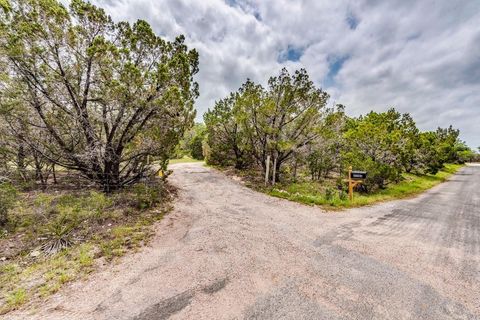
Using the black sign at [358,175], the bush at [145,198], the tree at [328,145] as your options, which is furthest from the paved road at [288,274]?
the tree at [328,145]

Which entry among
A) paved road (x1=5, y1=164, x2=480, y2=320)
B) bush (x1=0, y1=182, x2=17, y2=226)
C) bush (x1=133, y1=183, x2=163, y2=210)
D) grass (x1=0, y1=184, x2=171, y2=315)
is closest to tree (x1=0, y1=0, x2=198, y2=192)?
bush (x1=133, y1=183, x2=163, y2=210)

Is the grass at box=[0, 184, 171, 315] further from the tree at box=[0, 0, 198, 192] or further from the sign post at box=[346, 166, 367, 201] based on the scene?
the sign post at box=[346, 166, 367, 201]

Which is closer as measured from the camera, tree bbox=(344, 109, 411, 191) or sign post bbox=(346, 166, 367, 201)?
sign post bbox=(346, 166, 367, 201)

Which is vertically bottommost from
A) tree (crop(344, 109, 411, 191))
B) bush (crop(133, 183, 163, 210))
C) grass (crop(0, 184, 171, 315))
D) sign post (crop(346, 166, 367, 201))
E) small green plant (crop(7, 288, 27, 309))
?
small green plant (crop(7, 288, 27, 309))

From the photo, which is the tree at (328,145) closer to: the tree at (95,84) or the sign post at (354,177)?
the sign post at (354,177)

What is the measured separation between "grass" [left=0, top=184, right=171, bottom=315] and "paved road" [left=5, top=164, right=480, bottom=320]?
409 mm

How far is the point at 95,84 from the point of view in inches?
256

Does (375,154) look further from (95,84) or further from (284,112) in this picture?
(95,84)

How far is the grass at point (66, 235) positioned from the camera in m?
3.03

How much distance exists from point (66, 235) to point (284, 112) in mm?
9850

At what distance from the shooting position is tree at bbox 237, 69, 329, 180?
1021 centimetres

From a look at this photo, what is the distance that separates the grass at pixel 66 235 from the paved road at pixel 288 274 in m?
0.41

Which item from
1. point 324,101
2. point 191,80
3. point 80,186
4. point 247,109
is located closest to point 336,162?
point 324,101

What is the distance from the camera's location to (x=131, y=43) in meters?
6.49
